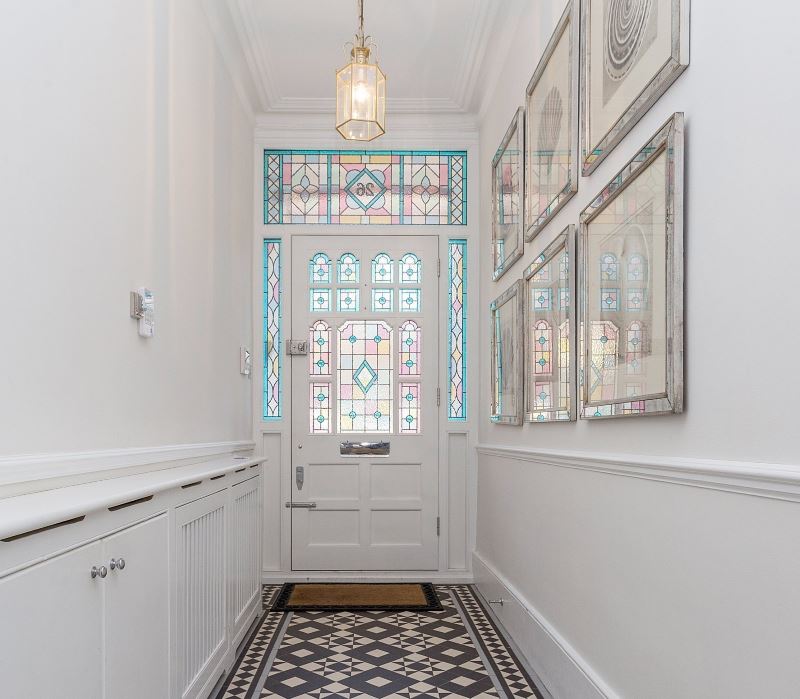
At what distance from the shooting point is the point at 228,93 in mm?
4461

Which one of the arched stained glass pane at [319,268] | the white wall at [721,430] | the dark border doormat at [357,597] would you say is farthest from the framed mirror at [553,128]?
the dark border doormat at [357,597]

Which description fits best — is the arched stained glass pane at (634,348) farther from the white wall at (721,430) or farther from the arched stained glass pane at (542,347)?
the arched stained glass pane at (542,347)

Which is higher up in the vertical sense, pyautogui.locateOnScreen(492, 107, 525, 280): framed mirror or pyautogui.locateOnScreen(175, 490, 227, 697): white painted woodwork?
pyautogui.locateOnScreen(492, 107, 525, 280): framed mirror

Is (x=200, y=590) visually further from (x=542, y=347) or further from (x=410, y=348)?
(x=410, y=348)

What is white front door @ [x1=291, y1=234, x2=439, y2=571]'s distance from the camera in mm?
5297

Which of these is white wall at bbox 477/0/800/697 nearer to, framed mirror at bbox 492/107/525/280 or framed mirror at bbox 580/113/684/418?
framed mirror at bbox 580/113/684/418

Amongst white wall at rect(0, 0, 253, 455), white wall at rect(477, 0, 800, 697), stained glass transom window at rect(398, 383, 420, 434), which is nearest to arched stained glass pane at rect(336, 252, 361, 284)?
stained glass transom window at rect(398, 383, 420, 434)

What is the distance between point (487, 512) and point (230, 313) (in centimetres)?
199

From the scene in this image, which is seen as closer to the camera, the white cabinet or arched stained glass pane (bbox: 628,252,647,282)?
the white cabinet

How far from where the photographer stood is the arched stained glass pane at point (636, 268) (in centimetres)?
220

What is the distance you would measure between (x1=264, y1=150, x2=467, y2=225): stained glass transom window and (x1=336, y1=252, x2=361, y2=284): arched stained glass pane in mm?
252

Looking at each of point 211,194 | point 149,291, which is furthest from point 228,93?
point 149,291

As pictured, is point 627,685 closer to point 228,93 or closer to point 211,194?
point 211,194

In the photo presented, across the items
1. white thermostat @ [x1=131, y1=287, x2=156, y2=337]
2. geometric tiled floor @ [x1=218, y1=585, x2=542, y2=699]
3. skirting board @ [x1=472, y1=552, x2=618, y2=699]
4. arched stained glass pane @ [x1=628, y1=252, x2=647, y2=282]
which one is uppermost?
arched stained glass pane @ [x1=628, y1=252, x2=647, y2=282]
